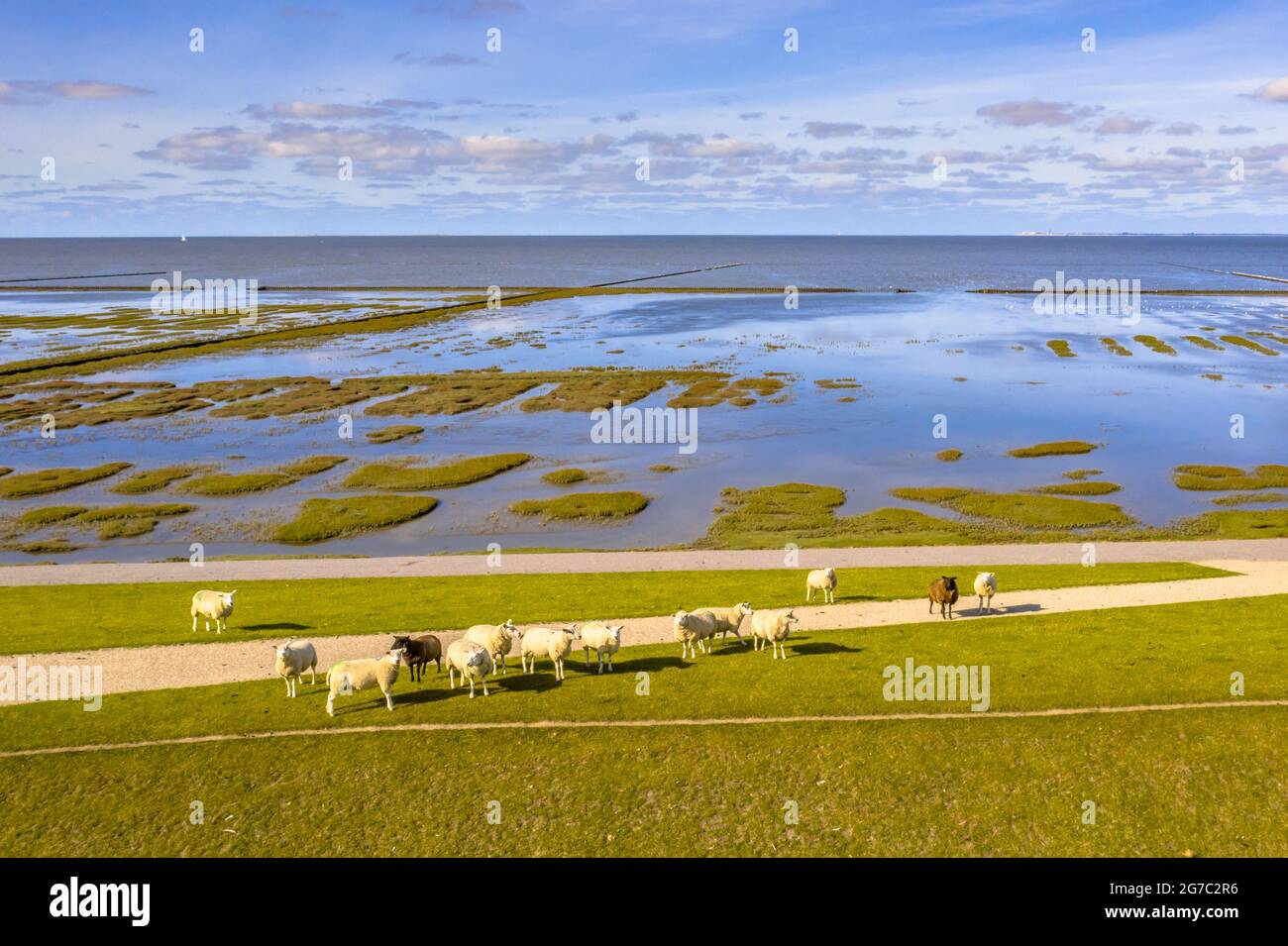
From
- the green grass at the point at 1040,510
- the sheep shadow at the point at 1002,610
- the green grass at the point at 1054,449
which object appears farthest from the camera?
the green grass at the point at 1054,449

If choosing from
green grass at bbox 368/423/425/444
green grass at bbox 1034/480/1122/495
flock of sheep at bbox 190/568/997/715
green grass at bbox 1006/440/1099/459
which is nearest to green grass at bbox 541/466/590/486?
green grass at bbox 368/423/425/444

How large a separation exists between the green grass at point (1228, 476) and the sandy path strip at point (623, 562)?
16062mm

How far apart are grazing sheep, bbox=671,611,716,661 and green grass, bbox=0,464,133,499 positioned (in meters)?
57.2

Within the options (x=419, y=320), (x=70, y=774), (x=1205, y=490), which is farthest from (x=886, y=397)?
(x=419, y=320)

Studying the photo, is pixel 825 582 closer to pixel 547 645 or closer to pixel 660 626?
pixel 660 626

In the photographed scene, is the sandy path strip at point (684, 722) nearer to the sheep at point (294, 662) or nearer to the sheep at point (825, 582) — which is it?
the sheep at point (294, 662)

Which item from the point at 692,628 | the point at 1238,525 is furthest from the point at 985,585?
the point at 1238,525

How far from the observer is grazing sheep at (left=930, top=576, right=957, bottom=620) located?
35.9 metres

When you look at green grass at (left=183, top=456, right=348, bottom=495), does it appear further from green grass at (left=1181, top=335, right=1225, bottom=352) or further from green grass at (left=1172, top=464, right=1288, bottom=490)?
green grass at (left=1181, top=335, right=1225, bottom=352)

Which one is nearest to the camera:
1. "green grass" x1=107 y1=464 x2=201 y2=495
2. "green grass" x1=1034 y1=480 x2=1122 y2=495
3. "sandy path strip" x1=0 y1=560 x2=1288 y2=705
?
"sandy path strip" x1=0 y1=560 x2=1288 y2=705

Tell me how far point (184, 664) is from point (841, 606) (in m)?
24.6

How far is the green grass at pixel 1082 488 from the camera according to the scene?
216 feet

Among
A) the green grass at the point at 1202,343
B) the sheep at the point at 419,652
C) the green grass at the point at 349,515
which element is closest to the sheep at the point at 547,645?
the sheep at the point at 419,652
